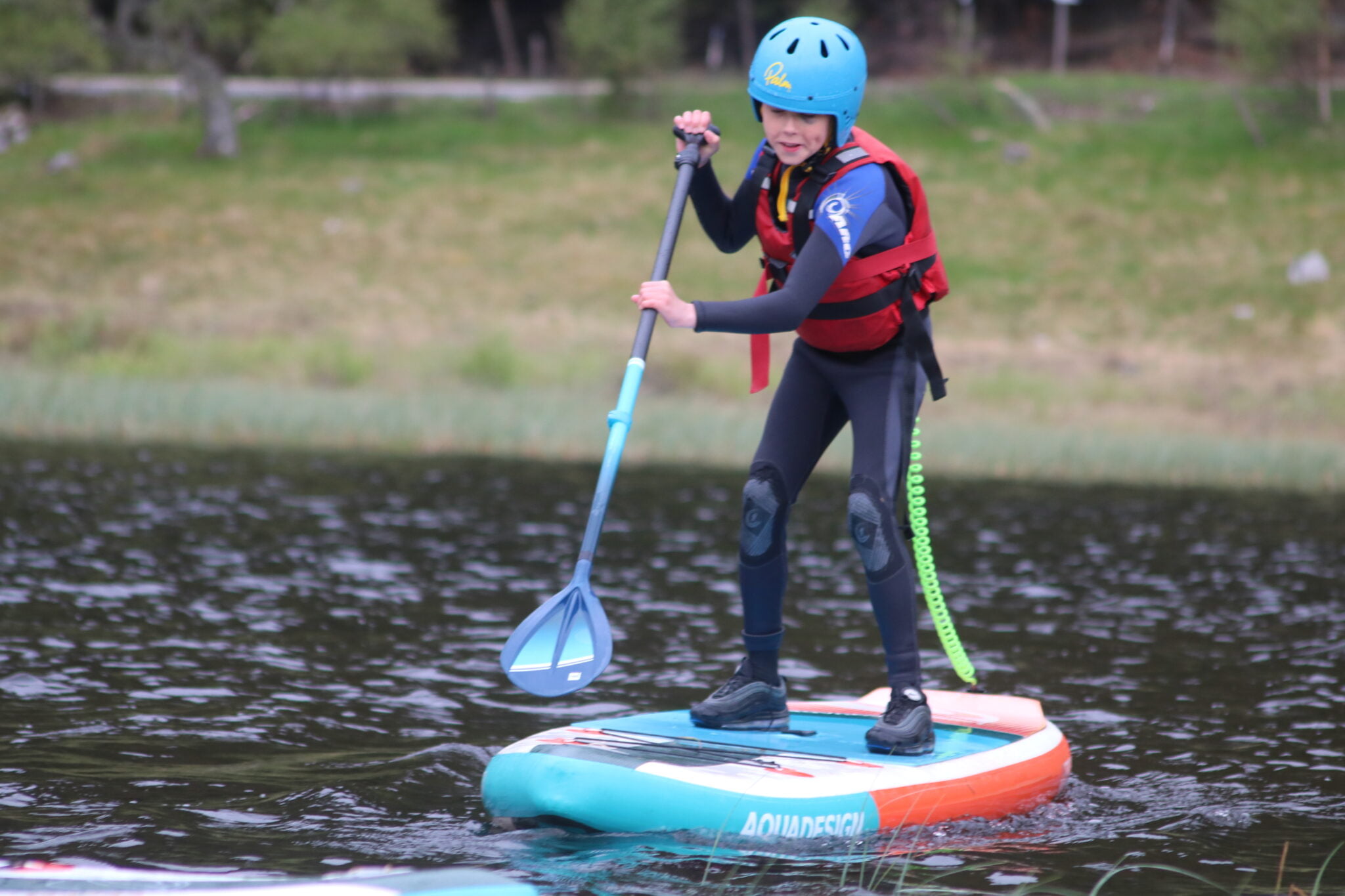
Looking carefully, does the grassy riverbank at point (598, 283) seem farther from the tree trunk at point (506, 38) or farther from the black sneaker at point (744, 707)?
the black sneaker at point (744, 707)

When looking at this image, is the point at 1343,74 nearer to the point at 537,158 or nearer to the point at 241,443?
the point at 537,158

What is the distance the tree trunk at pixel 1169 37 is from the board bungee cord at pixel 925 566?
41539 mm

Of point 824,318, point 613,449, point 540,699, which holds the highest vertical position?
point 824,318

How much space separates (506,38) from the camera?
45844 millimetres

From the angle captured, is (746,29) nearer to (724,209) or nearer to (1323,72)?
(1323,72)

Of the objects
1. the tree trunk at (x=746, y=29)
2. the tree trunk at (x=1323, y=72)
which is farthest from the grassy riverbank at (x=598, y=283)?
the tree trunk at (x=746, y=29)

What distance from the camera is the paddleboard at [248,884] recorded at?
124 inches

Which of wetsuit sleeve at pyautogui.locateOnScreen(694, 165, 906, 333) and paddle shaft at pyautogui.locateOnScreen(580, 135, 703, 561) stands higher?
wetsuit sleeve at pyautogui.locateOnScreen(694, 165, 906, 333)

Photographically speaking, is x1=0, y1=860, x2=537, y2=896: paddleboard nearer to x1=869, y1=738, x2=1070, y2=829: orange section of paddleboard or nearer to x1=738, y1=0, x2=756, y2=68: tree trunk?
x1=869, y1=738, x2=1070, y2=829: orange section of paddleboard

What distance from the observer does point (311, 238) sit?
32.8 meters

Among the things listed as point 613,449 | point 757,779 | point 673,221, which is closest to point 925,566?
point 757,779

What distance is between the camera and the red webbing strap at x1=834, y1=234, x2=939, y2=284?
483 centimetres

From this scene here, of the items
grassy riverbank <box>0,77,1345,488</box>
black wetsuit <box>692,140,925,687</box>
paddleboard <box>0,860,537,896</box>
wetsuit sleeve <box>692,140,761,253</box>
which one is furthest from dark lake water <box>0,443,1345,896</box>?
grassy riverbank <box>0,77,1345,488</box>

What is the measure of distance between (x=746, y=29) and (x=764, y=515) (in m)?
42.5
